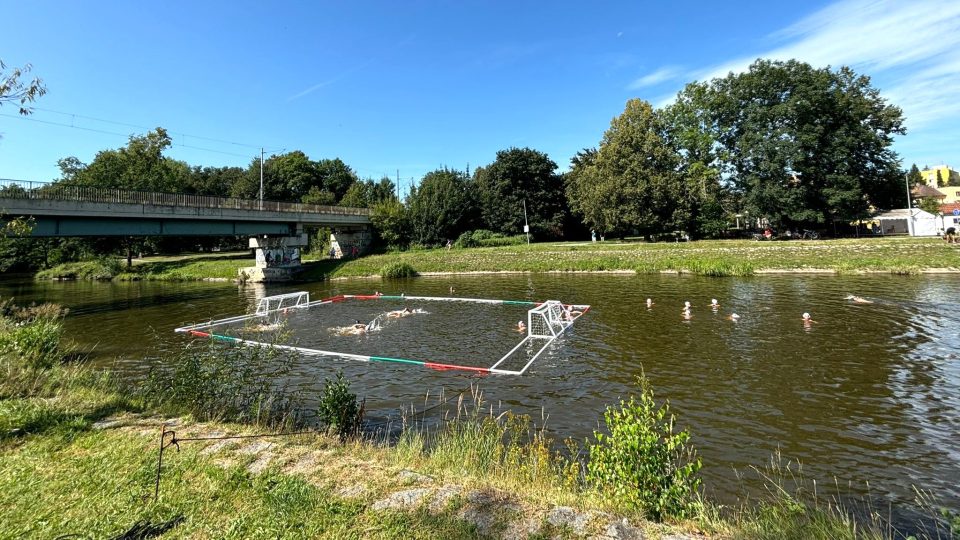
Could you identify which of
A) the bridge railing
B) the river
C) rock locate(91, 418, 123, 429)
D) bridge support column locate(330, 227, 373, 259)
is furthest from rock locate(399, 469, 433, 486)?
bridge support column locate(330, 227, 373, 259)

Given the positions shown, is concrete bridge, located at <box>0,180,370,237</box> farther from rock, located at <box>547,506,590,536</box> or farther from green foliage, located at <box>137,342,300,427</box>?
rock, located at <box>547,506,590,536</box>

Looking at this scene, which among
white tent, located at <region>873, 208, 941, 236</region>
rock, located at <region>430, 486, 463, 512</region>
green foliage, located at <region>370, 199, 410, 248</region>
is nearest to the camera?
rock, located at <region>430, 486, 463, 512</region>

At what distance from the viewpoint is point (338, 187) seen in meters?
101

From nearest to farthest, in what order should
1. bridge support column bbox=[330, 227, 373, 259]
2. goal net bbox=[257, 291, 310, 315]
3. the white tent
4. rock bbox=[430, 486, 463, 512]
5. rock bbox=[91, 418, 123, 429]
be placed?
rock bbox=[430, 486, 463, 512]
rock bbox=[91, 418, 123, 429]
goal net bbox=[257, 291, 310, 315]
the white tent
bridge support column bbox=[330, 227, 373, 259]

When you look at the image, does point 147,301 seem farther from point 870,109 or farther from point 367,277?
point 870,109

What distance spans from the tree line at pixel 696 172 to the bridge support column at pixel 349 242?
7.53ft

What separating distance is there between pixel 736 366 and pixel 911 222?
6252 cm

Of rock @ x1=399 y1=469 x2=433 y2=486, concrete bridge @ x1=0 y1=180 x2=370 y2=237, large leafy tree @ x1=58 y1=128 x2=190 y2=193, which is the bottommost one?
rock @ x1=399 y1=469 x2=433 y2=486

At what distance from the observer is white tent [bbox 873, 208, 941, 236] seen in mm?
55188

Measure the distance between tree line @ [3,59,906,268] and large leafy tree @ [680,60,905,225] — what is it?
15cm

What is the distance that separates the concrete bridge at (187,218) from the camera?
29.5 m

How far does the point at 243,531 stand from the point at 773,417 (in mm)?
10757

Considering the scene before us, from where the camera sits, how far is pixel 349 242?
65125 mm

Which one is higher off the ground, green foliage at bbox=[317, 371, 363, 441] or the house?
the house
